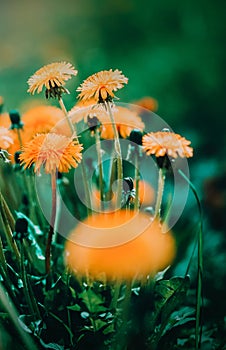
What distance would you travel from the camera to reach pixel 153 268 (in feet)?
1.86

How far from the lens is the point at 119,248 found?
56 cm

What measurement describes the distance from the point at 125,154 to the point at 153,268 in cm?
15

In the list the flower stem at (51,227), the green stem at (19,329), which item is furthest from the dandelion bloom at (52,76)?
the green stem at (19,329)

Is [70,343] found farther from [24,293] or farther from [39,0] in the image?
[39,0]

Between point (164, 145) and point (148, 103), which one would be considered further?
point (148, 103)

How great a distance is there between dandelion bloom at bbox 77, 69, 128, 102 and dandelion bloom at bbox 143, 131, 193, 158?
0.07 meters

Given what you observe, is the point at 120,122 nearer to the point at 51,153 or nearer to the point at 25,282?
the point at 51,153

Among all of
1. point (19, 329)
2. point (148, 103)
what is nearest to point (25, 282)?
point (19, 329)

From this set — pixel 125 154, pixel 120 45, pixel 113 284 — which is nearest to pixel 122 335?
pixel 113 284

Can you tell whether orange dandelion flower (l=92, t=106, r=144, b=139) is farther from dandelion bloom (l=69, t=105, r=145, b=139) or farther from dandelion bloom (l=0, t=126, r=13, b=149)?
dandelion bloom (l=0, t=126, r=13, b=149)

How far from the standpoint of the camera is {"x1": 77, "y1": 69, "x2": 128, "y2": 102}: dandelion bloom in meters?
0.55

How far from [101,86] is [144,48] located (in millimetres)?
289

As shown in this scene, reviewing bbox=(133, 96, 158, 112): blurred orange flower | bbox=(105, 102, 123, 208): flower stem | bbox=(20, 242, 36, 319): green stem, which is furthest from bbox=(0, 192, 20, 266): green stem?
bbox=(133, 96, 158, 112): blurred orange flower

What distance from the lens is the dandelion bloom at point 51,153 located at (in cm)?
54
